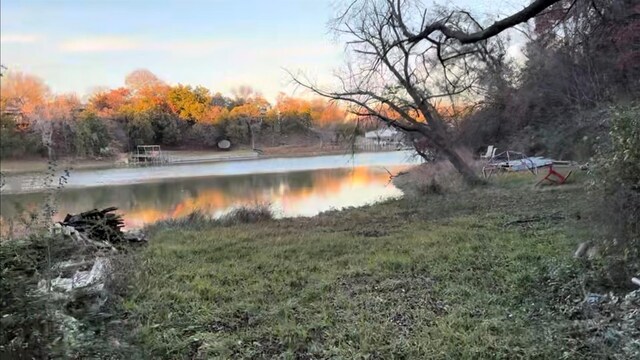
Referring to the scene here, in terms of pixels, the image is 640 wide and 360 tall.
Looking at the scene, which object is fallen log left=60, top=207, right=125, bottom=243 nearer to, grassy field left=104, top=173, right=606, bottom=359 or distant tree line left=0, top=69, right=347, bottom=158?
grassy field left=104, top=173, right=606, bottom=359

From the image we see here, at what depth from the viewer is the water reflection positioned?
15039mm

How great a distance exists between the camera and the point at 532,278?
4.08m

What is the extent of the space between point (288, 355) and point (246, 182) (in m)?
21.3

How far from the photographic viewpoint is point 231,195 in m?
19.2

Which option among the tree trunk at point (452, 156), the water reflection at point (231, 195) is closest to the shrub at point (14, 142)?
the water reflection at point (231, 195)

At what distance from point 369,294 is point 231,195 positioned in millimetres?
15389

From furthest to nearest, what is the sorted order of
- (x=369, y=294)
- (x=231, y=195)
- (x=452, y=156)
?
1. (x=231, y=195)
2. (x=452, y=156)
3. (x=369, y=294)

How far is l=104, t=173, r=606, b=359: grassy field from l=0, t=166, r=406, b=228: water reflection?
6342 millimetres

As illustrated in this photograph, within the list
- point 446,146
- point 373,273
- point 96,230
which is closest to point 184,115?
point 446,146

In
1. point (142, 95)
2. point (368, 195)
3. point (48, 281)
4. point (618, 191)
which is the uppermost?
point (142, 95)

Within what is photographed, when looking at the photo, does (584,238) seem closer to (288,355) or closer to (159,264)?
(288,355)

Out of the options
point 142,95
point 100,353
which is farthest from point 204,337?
point 142,95

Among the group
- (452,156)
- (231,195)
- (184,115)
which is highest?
(184,115)

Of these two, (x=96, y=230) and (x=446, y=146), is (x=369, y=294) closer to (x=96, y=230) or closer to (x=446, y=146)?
(x=96, y=230)
